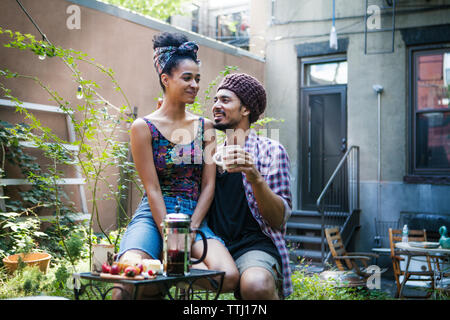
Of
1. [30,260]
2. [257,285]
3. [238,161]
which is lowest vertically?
[30,260]

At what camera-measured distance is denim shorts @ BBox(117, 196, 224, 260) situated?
1992mm

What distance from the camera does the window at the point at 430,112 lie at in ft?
25.2

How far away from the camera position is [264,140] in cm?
243

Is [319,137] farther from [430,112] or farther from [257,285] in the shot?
[257,285]

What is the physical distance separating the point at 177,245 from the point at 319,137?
7202 millimetres

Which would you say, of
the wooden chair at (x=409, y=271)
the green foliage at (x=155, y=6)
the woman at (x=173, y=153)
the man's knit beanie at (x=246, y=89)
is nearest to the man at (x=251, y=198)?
the man's knit beanie at (x=246, y=89)

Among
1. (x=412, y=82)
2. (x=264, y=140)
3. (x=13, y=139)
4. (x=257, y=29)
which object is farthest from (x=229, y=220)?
(x=257, y=29)

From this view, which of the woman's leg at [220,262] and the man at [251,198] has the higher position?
the man at [251,198]

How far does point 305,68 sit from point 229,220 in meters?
6.99

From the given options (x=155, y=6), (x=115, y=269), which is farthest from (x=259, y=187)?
(x=155, y=6)

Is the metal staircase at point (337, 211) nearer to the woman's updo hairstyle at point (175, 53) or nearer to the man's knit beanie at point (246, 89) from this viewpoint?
the man's knit beanie at point (246, 89)

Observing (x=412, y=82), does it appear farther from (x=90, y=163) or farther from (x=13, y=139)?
(x=13, y=139)

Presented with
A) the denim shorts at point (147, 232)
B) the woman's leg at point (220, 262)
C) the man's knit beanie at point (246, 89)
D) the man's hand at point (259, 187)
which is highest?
the man's knit beanie at point (246, 89)

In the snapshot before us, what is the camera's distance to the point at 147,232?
2064mm
